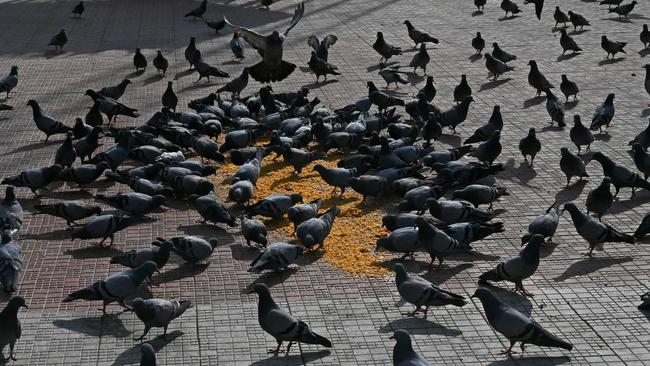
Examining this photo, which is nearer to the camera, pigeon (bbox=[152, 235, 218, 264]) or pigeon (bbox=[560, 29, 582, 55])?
pigeon (bbox=[152, 235, 218, 264])

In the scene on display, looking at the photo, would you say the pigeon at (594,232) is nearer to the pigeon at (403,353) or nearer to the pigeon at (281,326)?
the pigeon at (281,326)

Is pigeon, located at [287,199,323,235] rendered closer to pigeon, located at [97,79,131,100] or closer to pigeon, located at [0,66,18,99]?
pigeon, located at [97,79,131,100]

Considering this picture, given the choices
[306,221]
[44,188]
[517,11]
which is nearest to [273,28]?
[517,11]

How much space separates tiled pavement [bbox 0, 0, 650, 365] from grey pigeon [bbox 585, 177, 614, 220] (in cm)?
34

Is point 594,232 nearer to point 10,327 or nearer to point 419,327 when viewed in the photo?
point 419,327

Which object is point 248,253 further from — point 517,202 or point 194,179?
point 517,202

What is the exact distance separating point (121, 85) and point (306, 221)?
834 cm

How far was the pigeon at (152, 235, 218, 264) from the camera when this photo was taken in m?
11.2

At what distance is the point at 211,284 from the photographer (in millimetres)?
10945

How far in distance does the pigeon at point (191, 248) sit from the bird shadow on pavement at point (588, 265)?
13.4 ft

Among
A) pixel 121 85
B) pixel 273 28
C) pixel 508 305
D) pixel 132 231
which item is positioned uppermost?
pixel 508 305

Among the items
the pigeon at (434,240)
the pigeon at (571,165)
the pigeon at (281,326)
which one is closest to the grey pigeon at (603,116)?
the pigeon at (571,165)

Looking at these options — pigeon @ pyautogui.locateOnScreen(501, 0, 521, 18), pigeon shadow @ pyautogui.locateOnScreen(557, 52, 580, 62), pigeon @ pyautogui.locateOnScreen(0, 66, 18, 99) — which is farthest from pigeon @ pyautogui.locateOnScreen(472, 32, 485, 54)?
pigeon @ pyautogui.locateOnScreen(0, 66, 18, 99)

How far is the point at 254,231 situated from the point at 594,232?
13.7ft
